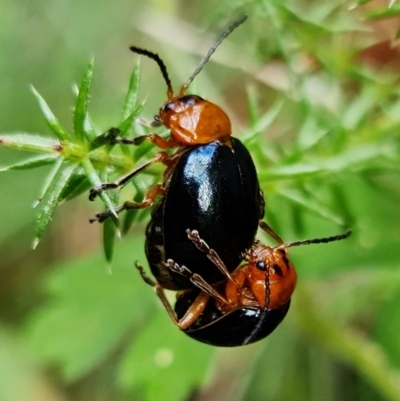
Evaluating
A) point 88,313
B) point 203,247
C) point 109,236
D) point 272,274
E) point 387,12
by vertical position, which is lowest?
point 88,313

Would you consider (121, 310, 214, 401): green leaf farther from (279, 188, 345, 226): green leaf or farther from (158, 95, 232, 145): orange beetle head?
(158, 95, 232, 145): orange beetle head

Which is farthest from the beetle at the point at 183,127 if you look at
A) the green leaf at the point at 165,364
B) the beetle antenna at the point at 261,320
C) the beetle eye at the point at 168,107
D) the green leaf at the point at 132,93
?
the green leaf at the point at 165,364

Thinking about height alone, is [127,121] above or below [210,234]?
above

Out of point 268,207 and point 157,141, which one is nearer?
point 157,141

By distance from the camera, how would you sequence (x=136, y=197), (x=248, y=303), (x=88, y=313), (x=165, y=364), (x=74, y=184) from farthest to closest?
(x=88, y=313), (x=165, y=364), (x=248, y=303), (x=136, y=197), (x=74, y=184)

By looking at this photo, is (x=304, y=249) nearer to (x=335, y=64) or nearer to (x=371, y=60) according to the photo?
(x=335, y=64)

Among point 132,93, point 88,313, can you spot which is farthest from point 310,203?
point 88,313

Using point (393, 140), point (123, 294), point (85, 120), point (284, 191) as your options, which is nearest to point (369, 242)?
point (393, 140)

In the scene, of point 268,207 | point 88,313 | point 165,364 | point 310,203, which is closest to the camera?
point 310,203

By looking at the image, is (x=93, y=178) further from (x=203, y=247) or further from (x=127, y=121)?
(x=203, y=247)
